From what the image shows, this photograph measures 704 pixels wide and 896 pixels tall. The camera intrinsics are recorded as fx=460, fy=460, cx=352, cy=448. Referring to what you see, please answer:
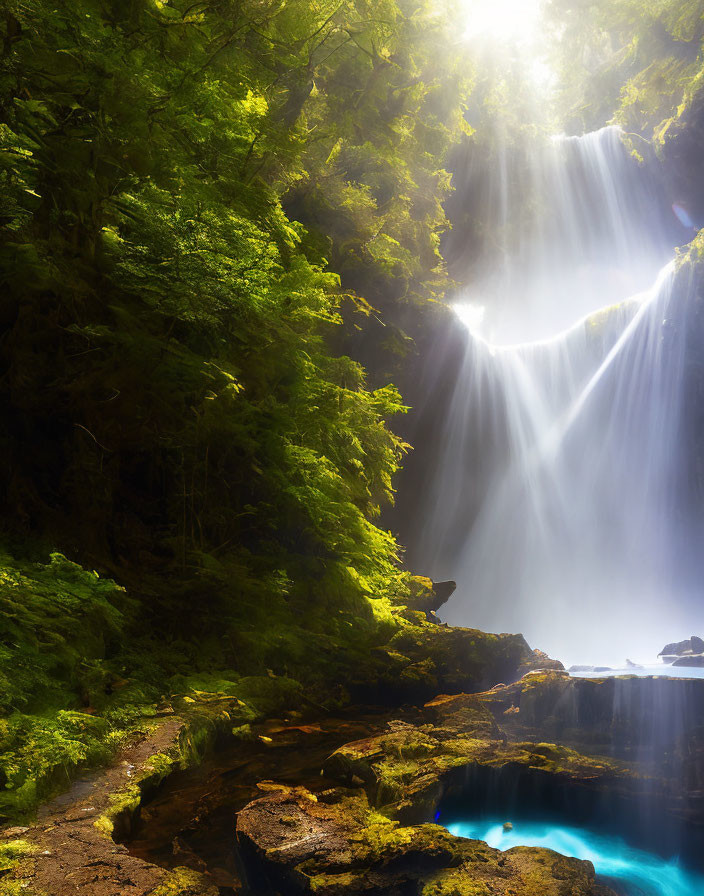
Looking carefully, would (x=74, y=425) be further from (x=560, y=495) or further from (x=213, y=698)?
(x=560, y=495)

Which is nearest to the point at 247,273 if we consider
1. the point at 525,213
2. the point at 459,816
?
the point at 459,816

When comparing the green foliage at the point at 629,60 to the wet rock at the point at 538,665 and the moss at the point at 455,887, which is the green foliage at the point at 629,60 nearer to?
the wet rock at the point at 538,665

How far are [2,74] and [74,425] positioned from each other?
2.92 meters

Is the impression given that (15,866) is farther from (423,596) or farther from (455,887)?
(423,596)

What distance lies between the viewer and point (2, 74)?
3572 millimetres

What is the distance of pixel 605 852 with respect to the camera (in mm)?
4738

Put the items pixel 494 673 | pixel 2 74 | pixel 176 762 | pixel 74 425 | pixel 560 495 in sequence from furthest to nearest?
pixel 560 495
pixel 494 673
pixel 74 425
pixel 2 74
pixel 176 762

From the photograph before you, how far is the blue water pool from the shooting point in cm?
426

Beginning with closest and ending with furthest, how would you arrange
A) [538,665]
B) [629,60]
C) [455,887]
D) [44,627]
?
1. [455,887]
2. [44,627]
3. [538,665]
4. [629,60]

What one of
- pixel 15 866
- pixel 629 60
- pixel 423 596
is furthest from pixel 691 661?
pixel 15 866

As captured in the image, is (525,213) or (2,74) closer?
(2,74)

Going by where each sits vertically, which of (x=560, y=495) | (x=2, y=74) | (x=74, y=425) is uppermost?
(x=560, y=495)

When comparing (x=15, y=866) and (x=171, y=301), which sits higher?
(x=171, y=301)

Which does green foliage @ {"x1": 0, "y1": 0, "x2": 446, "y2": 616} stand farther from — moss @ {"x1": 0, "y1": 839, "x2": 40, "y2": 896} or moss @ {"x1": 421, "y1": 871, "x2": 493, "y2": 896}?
moss @ {"x1": 421, "y1": 871, "x2": 493, "y2": 896}
